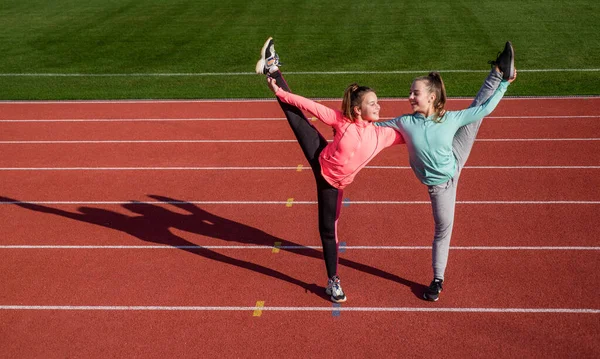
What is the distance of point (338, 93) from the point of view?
13367 mm

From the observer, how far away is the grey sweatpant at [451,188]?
527 centimetres

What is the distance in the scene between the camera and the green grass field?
14.1 meters

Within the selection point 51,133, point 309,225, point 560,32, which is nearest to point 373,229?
point 309,225

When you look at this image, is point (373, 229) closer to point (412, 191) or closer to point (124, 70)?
point (412, 191)

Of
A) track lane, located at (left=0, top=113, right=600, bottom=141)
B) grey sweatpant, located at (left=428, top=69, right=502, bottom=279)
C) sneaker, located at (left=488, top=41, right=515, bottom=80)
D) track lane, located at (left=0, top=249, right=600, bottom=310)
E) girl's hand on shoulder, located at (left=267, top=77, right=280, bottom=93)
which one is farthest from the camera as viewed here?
track lane, located at (left=0, top=113, right=600, bottom=141)

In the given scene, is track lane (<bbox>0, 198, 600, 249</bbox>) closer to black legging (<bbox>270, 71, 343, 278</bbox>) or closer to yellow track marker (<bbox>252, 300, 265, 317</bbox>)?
yellow track marker (<bbox>252, 300, 265, 317</bbox>)

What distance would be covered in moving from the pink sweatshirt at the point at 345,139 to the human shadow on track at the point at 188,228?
1.35 meters

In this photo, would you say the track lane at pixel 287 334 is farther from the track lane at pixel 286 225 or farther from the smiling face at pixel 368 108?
the smiling face at pixel 368 108

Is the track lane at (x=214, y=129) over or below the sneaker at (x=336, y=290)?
below

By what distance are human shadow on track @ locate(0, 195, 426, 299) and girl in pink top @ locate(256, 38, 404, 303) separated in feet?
3.35

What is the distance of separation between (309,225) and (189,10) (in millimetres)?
16388

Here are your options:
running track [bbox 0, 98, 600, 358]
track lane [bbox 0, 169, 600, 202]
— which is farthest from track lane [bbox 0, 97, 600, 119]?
track lane [bbox 0, 169, 600, 202]

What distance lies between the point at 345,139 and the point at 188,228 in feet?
9.48

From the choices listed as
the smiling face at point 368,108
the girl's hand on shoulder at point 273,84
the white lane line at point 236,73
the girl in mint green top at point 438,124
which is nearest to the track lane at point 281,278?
the girl in mint green top at point 438,124
